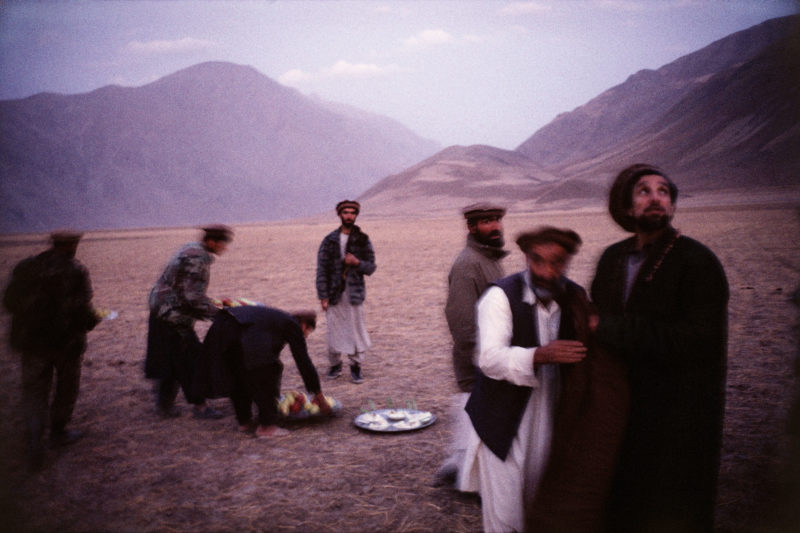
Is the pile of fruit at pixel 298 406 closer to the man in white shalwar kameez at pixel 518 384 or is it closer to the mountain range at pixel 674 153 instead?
the man in white shalwar kameez at pixel 518 384

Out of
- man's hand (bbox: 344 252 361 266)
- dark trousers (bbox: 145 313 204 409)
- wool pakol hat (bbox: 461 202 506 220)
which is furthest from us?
man's hand (bbox: 344 252 361 266)

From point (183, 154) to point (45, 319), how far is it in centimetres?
15401

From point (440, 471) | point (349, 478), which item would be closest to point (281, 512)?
point (349, 478)

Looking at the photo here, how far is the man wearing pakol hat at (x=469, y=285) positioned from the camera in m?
3.50

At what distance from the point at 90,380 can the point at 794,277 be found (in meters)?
13.3

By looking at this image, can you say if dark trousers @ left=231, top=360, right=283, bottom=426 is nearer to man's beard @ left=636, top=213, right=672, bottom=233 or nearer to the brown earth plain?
the brown earth plain


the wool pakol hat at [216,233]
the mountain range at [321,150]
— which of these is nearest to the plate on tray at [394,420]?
the wool pakol hat at [216,233]

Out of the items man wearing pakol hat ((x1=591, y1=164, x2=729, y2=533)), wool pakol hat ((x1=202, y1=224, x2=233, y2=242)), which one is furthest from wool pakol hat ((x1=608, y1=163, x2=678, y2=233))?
wool pakol hat ((x1=202, y1=224, x2=233, y2=242))

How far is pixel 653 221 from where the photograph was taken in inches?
101

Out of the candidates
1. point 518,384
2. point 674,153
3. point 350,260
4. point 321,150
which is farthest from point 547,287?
point 321,150

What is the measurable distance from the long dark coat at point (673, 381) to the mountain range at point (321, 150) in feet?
Answer: 210

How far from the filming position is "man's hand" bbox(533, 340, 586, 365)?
2.39 m

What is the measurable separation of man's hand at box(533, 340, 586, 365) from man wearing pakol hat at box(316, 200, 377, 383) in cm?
431

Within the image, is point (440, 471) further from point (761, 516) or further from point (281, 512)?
point (761, 516)
